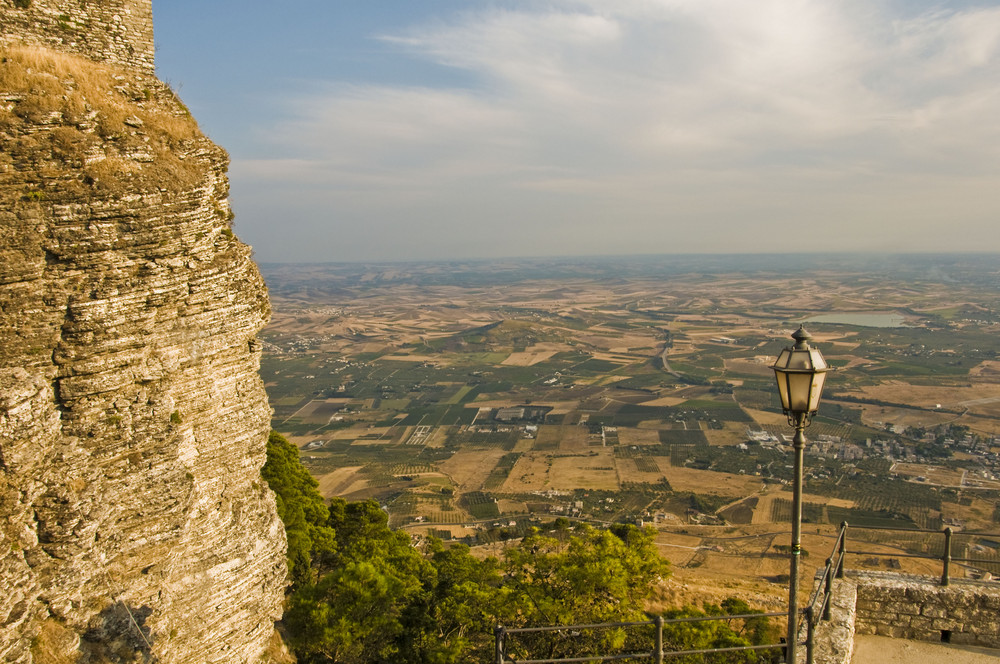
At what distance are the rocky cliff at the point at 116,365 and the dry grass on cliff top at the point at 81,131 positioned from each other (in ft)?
0.08

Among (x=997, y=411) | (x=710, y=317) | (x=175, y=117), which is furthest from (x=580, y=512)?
(x=710, y=317)

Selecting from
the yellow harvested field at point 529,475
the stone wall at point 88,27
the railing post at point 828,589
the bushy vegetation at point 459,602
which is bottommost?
the yellow harvested field at point 529,475

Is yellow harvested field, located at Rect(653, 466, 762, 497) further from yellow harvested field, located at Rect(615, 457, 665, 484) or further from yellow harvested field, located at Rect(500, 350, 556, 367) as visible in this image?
yellow harvested field, located at Rect(500, 350, 556, 367)

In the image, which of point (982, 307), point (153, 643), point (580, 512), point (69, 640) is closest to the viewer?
point (69, 640)

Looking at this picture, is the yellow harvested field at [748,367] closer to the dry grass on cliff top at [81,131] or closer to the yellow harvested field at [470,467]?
the yellow harvested field at [470,467]

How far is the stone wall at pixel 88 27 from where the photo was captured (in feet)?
29.8

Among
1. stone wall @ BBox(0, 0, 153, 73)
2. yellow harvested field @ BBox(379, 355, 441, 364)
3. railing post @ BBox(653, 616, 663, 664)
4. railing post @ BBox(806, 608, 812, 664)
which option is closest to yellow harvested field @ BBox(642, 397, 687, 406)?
yellow harvested field @ BBox(379, 355, 441, 364)

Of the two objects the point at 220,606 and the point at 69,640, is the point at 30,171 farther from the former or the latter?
the point at 220,606

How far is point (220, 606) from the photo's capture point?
34.6 feet

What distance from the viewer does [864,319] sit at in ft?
450

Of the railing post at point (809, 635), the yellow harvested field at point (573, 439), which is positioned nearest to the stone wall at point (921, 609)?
the railing post at point (809, 635)

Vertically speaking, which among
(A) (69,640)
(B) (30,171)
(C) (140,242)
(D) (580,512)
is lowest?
(D) (580,512)

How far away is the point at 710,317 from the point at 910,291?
8345cm

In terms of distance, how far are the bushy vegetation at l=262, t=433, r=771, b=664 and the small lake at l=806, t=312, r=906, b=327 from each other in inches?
5198
